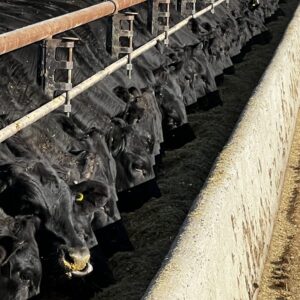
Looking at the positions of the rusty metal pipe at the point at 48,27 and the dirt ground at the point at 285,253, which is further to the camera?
the dirt ground at the point at 285,253

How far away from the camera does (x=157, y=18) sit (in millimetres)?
9008

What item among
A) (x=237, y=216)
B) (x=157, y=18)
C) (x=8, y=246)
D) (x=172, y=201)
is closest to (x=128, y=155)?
(x=172, y=201)

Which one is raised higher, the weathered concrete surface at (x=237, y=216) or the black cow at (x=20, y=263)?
the black cow at (x=20, y=263)

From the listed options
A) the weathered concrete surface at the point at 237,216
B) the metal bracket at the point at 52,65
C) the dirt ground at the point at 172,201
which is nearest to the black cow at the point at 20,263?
the weathered concrete surface at the point at 237,216

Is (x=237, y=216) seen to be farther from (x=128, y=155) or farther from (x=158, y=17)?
(x=158, y=17)

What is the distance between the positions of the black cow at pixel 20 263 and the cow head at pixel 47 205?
0.11 meters

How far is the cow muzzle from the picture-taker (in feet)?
14.2

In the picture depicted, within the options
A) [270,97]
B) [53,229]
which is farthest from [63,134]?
[270,97]

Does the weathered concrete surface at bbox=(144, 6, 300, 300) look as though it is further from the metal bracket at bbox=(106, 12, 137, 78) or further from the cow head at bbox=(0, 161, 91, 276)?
the metal bracket at bbox=(106, 12, 137, 78)

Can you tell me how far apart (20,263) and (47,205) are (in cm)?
39

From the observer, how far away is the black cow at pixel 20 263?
4027 mm

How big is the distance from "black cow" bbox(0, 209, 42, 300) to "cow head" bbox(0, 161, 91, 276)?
4.4 inches

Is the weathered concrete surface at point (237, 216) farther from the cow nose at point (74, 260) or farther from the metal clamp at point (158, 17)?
the metal clamp at point (158, 17)

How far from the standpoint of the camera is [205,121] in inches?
367
